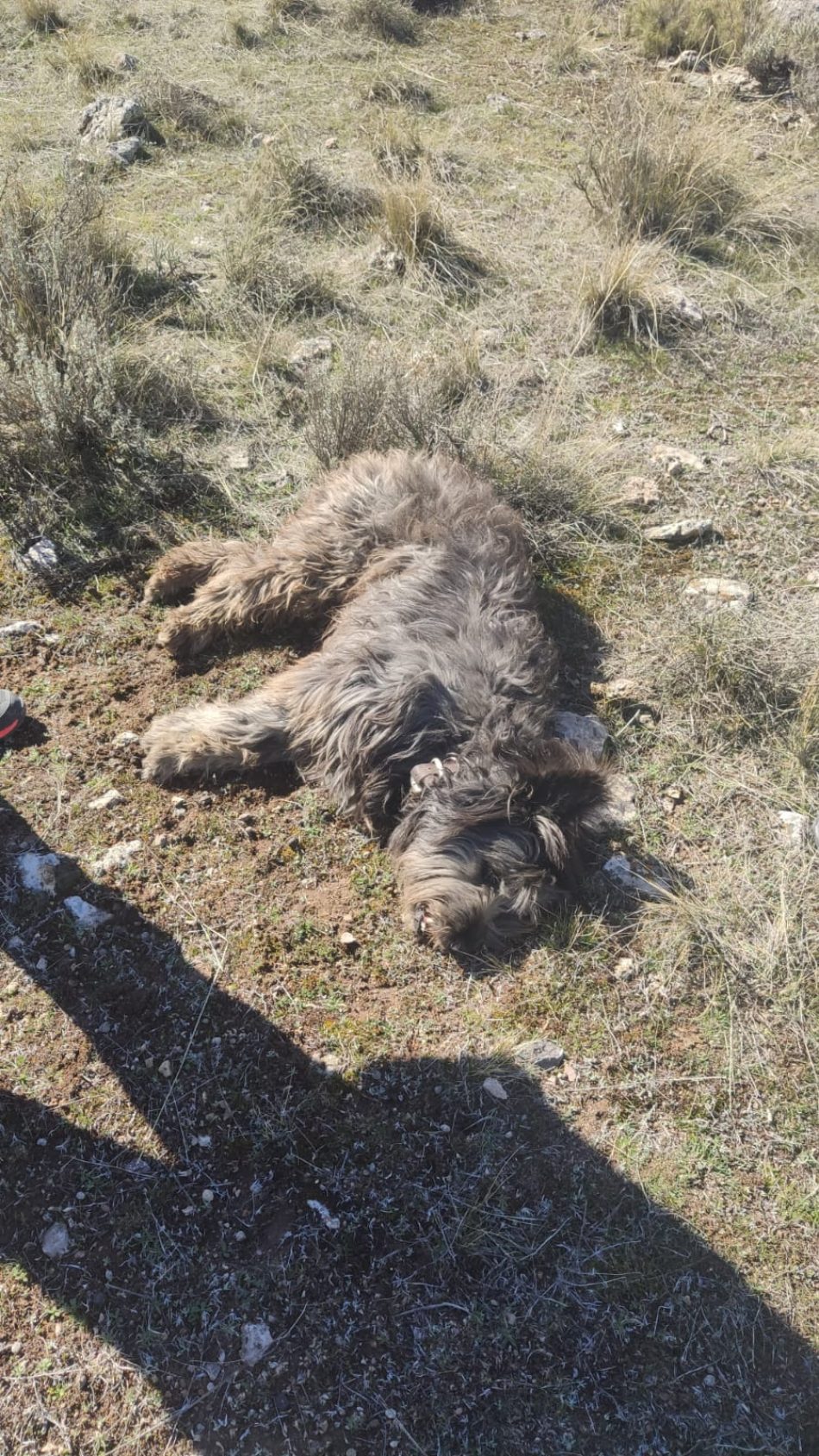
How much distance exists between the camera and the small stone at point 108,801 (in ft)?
12.2

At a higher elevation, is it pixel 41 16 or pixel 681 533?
pixel 41 16

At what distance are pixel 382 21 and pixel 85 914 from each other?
10.6 meters

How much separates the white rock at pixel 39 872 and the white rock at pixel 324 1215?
1.43 m

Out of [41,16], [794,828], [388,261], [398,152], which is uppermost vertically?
[41,16]

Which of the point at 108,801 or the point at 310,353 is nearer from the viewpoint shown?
the point at 108,801

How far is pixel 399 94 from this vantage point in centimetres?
881

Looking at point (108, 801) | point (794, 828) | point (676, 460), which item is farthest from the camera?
point (676, 460)

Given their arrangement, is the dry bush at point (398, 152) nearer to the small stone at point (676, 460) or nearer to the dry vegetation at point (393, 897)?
the dry vegetation at point (393, 897)

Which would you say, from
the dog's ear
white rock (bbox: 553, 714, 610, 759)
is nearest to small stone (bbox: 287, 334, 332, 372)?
white rock (bbox: 553, 714, 610, 759)

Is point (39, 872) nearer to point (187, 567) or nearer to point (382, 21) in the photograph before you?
point (187, 567)

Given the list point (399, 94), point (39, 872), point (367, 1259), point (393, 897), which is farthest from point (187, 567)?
point (399, 94)

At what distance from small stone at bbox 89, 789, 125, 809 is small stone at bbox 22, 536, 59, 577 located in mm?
1367

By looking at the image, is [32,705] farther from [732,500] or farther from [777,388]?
[777,388]

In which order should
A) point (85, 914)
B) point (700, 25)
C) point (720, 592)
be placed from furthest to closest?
point (700, 25) < point (720, 592) < point (85, 914)
